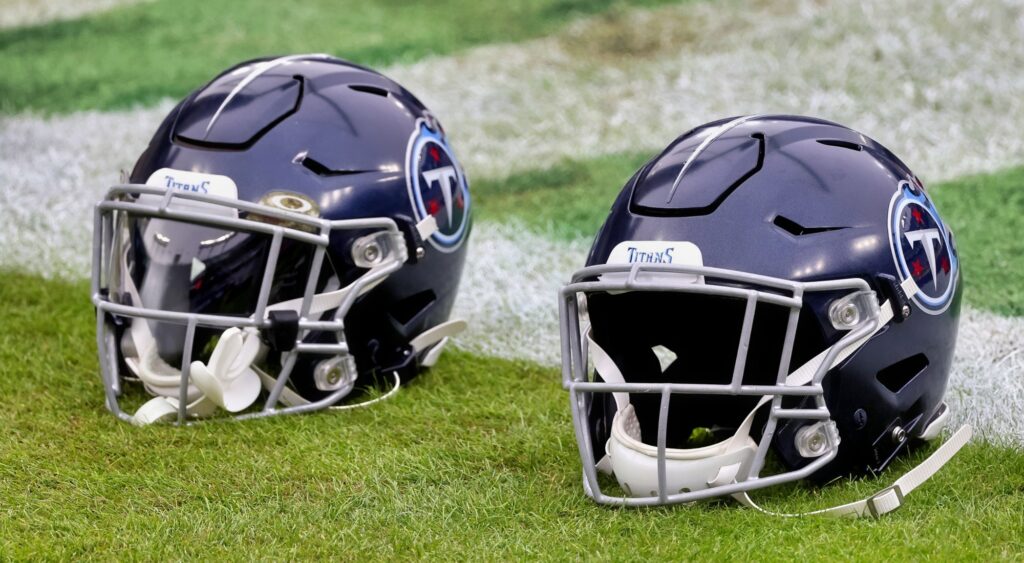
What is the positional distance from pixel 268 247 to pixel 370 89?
0.63 m

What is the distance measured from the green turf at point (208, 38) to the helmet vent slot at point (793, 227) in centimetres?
502

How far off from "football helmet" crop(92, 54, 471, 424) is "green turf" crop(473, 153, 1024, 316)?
1.69 m

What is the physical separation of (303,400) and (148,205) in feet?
2.16

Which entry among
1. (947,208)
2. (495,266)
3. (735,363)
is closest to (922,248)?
(735,363)

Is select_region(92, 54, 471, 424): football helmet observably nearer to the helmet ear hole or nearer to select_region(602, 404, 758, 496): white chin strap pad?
the helmet ear hole

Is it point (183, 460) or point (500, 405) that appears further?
point (500, 405)

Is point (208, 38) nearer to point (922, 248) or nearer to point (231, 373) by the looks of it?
point (231, 373)

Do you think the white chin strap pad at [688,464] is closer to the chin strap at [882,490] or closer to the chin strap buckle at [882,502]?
the chin strap at [882,490]

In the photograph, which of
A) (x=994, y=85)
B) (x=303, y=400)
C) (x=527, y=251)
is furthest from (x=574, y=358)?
(x=994, y=85)

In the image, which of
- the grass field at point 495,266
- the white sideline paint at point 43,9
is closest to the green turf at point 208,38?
the grass field at point 495,266

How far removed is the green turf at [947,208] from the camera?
454 centimetres

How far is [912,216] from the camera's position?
2902mm

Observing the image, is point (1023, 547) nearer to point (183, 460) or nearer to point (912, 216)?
point (912, 216)

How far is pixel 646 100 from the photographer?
680 cm
